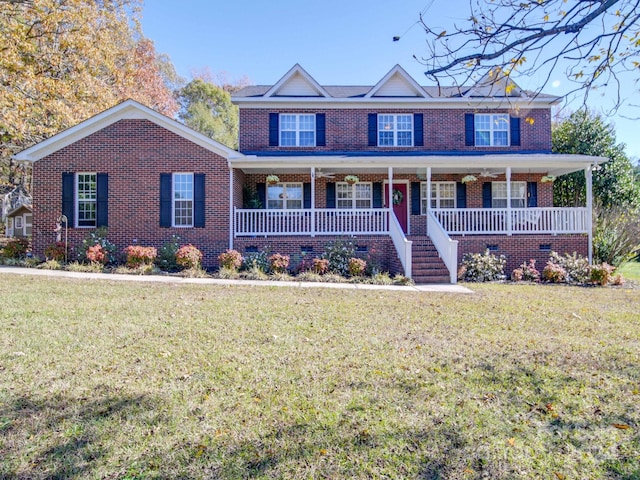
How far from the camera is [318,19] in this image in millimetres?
10930

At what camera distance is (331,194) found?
50.4 feet

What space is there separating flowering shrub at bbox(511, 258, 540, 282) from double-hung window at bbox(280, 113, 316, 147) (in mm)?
8759

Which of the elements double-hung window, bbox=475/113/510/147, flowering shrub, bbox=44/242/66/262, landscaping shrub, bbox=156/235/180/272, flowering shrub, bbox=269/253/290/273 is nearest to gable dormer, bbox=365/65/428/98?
double-hung window, bbox=475/113/510/147

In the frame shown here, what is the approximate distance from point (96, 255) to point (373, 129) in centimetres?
1082

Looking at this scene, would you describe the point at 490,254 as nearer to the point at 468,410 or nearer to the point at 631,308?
the point at 631,308

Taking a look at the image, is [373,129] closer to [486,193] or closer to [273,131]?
[273,131]

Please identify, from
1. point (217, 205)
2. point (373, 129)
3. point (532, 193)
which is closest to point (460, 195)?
point (532, 193)

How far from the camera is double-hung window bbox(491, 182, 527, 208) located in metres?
15.6

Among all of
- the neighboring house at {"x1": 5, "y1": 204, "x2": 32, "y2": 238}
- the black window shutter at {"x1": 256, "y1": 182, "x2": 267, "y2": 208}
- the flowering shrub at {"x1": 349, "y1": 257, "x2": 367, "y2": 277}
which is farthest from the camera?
the neighboring house at {"x1": 5, "y1": 204, "x2": 32, "y2": 238}

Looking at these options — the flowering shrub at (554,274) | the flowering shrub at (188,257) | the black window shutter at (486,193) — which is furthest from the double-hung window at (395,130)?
the flowering shrub at (188,257)

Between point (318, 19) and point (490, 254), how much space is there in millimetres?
8750

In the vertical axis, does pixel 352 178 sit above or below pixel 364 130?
below

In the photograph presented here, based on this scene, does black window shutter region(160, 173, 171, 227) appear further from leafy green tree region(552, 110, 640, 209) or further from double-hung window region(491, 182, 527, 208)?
leafy green tree region(552, 110, 640, 209)

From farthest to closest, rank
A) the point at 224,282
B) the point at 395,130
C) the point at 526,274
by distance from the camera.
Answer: the point at 395,130 → the point at 526,274 → the point at 224,282
